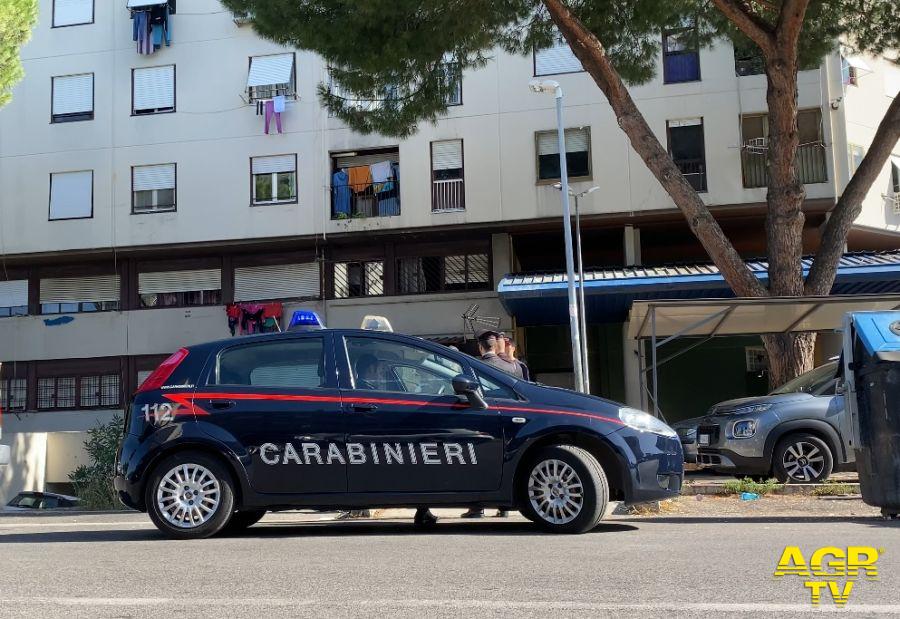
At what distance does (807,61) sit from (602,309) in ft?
33.2

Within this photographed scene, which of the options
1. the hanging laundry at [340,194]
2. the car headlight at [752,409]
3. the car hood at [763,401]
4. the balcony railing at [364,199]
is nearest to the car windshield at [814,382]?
the car hood at [763,401]

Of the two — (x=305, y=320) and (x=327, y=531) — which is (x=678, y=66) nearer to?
(x=305, y=320)

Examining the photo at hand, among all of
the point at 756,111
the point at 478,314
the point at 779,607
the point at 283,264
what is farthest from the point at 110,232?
the point at 779,607

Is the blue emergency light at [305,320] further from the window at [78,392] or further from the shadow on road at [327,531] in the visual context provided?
the window at [78,392]

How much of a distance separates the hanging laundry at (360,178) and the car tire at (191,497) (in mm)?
19202

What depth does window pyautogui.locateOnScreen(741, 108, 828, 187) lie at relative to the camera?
24.1 metres

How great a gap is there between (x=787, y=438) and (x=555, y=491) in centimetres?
549

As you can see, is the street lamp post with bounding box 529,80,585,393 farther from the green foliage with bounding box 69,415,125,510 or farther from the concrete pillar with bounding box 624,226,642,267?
the green foliage with bounding box 69,415,125,510

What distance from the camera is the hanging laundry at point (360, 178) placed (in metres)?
26.4

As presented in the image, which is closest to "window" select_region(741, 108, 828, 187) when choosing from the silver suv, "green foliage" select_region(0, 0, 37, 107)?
the silver suv

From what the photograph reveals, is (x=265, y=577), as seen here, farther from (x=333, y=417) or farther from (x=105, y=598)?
(x=333, y=417)

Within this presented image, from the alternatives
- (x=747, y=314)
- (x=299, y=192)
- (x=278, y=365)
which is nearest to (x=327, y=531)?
(x=278, y=365)

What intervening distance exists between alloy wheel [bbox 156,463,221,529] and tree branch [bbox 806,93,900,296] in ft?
34.0

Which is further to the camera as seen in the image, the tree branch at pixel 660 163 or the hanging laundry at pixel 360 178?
the hanging laundry at pixel 360 178
